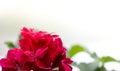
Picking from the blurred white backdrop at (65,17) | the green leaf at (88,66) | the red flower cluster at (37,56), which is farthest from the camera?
the blurred white backdrop at (65,17)

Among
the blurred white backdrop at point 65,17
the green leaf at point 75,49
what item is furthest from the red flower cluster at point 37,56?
the blurred white backdrop at point 65,17

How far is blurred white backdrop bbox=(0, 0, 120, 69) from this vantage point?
7.76 ft

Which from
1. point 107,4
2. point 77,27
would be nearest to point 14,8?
point 77,27

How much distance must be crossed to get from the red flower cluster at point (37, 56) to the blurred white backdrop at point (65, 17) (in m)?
1.72

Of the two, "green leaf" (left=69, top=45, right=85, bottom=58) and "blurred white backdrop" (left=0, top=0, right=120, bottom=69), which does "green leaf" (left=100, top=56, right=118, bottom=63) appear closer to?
"green leaf" (left=69, top=45, right=85, bottom=58)

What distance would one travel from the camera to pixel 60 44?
63 cm

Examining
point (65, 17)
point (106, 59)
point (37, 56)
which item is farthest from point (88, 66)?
point (65, 17)

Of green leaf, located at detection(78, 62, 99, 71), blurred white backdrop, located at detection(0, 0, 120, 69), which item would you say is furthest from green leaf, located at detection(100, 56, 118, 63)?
blurred white backdrop, located at detection(0, 0, 120, 69)

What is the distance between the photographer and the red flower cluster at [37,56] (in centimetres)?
60

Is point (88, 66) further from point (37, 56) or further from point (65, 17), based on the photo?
point (65, 17)

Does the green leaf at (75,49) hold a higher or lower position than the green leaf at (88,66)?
higher

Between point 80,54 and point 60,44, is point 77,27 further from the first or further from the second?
Result: point 60,44

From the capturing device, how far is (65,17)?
8.03 feet

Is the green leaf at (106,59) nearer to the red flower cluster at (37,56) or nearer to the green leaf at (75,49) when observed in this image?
the green leaf at (75,49)
